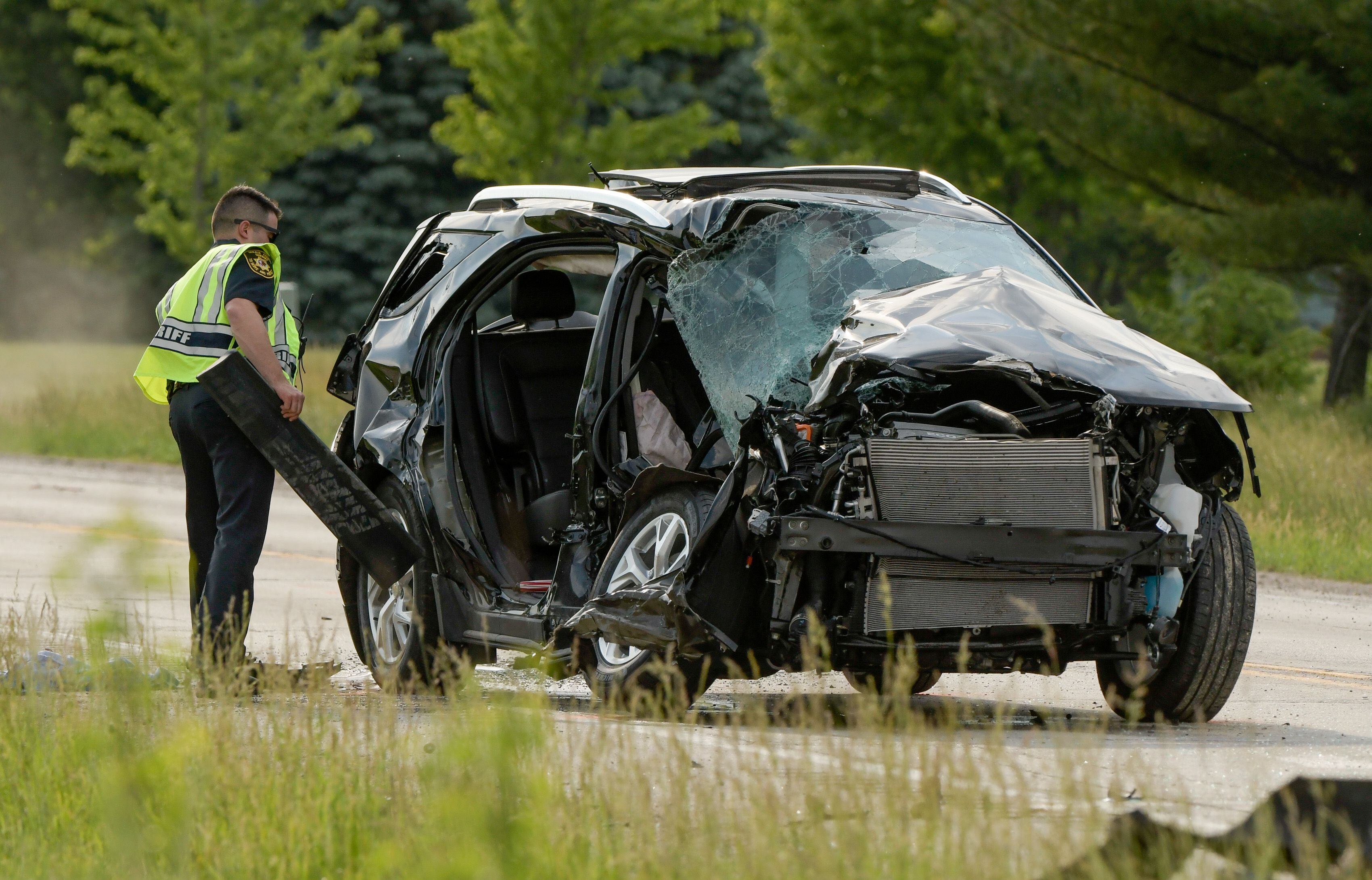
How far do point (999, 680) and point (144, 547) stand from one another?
498 centimetres

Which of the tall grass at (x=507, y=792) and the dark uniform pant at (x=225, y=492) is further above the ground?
the dark uniform pant at (x=225, y=492)

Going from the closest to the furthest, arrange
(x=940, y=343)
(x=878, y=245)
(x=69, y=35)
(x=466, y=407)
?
(x=940, y=343)
(x=878, y=245)
(x=466, y=407)
(x=69, y=35)

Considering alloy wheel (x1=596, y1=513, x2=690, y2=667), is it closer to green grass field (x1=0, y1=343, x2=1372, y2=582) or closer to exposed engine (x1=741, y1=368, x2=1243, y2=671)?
exposed engine (x1=741, y1=368, x2=1243, y2=671)

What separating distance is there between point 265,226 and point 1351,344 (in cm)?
1958

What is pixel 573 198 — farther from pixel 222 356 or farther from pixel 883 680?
pixel 883 680

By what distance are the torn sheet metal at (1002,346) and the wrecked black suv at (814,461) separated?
1cm

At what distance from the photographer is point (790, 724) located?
15.0 feet

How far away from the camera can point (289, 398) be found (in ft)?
23.7

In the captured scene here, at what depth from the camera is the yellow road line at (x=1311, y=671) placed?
28.3ft

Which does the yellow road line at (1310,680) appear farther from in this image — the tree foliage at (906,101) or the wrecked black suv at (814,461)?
the tree foliage at (906,101)

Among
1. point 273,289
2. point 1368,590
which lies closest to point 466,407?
point 273,289

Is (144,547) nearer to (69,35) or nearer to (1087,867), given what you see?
(1087,867)

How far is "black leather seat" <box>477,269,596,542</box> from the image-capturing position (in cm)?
820

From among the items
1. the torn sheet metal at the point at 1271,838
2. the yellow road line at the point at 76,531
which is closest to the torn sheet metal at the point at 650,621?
the torn sheet metal at the point at 1271,838
